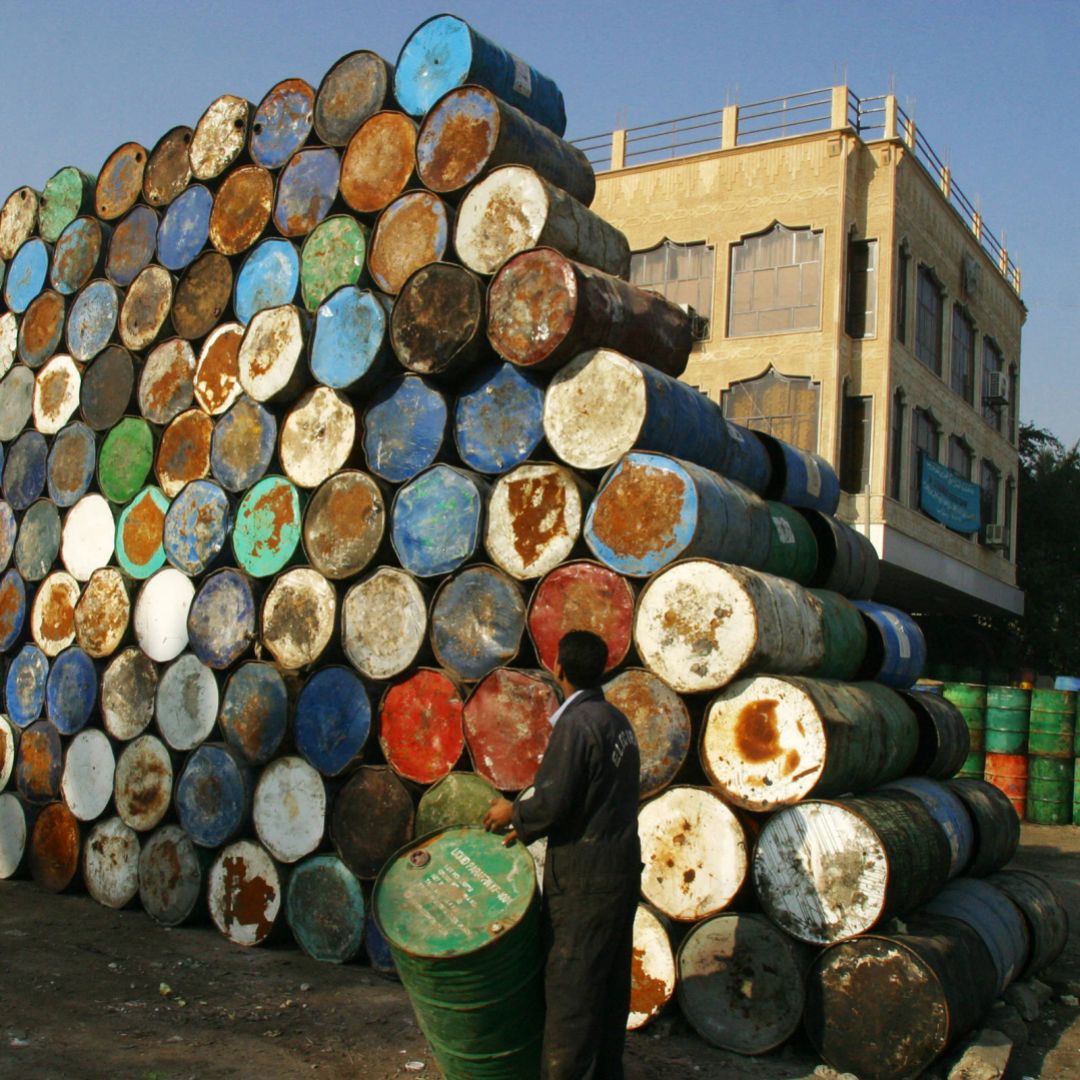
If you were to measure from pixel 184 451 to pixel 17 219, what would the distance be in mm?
3256

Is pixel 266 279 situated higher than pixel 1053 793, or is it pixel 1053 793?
pixel 266 279

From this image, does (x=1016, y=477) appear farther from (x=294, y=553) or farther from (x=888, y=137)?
(x=294, y=553)

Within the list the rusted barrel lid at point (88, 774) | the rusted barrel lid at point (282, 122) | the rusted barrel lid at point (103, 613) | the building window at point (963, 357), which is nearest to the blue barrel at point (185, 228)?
the rusted barrel lid at point (282, 122)

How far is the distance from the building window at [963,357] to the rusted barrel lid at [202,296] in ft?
63.4

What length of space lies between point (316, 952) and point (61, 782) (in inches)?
98.0

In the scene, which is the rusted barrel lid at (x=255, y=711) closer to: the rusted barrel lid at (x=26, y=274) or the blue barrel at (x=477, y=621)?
the blue barrel at (x=477, y=621)

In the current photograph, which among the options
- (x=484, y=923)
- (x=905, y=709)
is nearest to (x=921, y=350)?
(x=905, y=709)

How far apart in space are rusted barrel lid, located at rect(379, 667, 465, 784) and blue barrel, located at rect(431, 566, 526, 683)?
0.13m

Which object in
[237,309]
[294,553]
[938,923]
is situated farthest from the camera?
[237,309]

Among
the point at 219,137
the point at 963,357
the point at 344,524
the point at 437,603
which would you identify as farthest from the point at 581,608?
the point at 963,357

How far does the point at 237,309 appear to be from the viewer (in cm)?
709

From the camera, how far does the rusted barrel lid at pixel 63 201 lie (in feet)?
27.8

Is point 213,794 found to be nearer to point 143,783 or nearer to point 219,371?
point 143,783

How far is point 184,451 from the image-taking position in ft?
23.6
